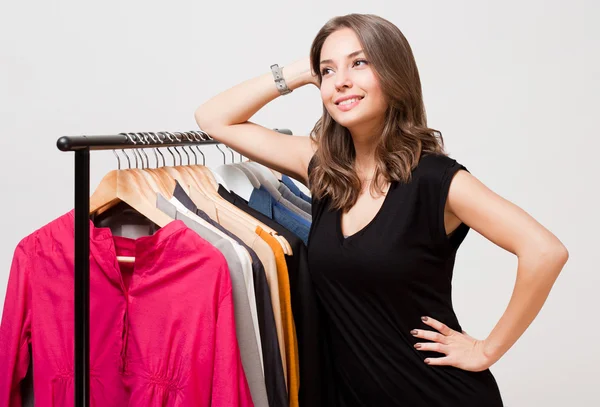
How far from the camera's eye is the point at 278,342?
2.16 meters

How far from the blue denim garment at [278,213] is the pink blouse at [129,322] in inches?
18.4

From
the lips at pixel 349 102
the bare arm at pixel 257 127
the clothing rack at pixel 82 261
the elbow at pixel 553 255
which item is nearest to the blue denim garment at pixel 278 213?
the bare arm at pixel 257 127

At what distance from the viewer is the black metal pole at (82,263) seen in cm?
194

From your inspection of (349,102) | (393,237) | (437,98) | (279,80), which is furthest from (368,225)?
(437,98)

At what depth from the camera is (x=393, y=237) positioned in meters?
2.14

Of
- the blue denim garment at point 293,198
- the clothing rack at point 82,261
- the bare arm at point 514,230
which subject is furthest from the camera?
the blue denim garment at point 293,198

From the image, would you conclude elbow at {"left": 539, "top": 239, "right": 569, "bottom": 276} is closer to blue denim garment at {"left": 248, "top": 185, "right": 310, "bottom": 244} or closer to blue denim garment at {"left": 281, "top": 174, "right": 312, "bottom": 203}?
blue denim garment at {"left": 248, "top": 185, "right": 310, "bottom": 244}

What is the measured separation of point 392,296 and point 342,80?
60 cm

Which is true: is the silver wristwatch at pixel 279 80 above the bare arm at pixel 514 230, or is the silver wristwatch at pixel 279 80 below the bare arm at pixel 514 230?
above

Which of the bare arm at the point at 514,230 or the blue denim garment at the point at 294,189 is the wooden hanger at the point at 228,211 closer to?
the bare arm at the point at 514,230

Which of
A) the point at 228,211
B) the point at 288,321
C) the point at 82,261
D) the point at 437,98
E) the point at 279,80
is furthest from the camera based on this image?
the point at 437,98

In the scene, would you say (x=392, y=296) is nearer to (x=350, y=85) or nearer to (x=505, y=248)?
(x=505, y=248)

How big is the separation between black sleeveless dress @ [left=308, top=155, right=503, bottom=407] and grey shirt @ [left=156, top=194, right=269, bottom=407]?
297mm

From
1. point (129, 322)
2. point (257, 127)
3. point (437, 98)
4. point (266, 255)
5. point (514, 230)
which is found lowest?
point (129, 322)
